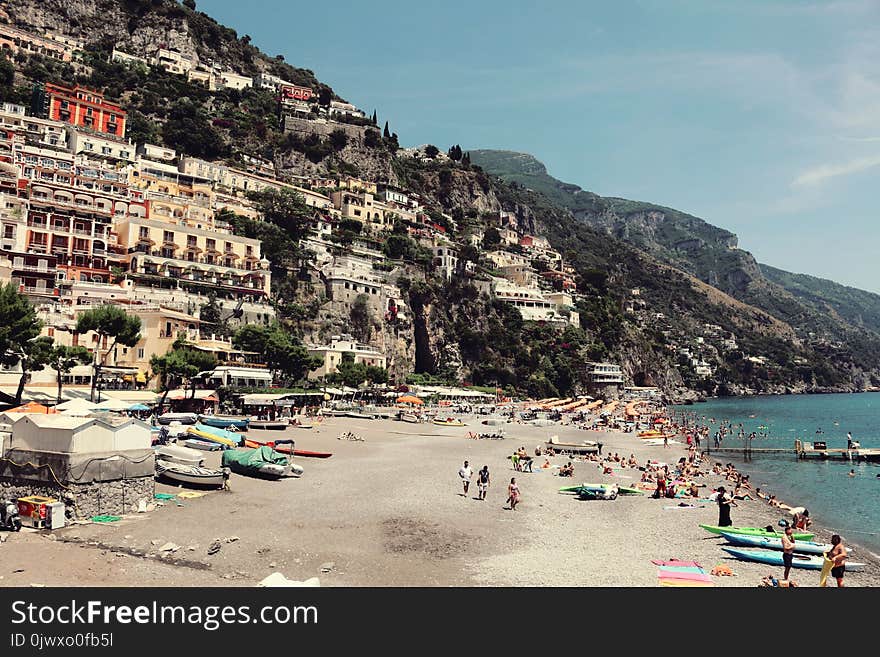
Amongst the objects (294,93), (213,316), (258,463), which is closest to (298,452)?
(258,463)

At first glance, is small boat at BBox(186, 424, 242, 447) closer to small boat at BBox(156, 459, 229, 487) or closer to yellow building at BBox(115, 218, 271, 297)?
small boat at BBox(156, 459, 229, 487)

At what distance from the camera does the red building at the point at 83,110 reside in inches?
3100

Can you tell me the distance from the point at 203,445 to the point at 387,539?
14.7m

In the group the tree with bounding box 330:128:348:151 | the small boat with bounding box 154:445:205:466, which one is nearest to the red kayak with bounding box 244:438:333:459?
the small boat with bounding box 154:445:205:466

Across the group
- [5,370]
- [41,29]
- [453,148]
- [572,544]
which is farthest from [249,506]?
[453,148]

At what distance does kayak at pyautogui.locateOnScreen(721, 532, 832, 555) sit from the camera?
624 inches

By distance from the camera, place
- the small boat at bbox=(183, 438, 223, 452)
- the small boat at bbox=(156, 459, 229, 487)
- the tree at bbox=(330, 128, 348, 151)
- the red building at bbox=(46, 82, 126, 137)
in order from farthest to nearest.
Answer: the tree at bbox=(330, 128, 348, 151) → the red building at bbox=(46, 82, 126, 137) → the small boat at bbox=(183, 438, 223, 452) → the small boat at bbox=(156, 459, 229, 487)

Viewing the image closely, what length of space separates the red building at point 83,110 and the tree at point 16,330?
61.1m

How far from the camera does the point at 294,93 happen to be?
12231 cm

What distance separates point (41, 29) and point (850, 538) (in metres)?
129

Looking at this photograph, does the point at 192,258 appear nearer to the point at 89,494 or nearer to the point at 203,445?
the point at 203,445

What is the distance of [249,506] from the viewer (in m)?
17.5

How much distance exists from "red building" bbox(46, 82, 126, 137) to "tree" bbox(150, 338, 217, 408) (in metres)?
51.8
